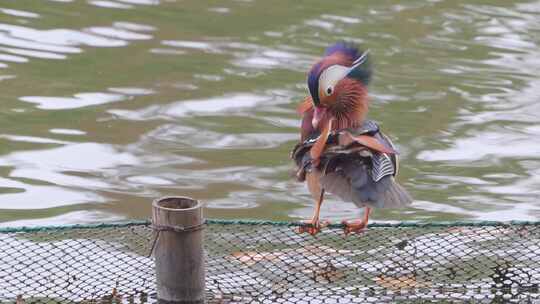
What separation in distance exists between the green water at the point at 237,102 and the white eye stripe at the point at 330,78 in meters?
2.10

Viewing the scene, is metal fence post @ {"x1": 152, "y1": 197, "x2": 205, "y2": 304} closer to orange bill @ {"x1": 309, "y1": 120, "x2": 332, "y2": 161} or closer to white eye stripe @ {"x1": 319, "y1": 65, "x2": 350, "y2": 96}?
orange bill @ {"x1": 309, "y1": 120, "x2": 332, "y2": 161}

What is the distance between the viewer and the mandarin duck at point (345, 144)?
495 centimetres

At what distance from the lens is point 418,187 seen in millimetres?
7805

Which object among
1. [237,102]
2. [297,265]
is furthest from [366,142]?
[237,102]

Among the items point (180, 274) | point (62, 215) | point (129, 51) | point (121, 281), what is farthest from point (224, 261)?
point (129, 51)

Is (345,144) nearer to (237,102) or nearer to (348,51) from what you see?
(348,51)

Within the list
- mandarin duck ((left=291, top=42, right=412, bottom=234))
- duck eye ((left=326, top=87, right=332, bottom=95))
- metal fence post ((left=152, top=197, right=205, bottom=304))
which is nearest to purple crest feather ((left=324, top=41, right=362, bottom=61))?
mandarin duck ((left=291, top=42, right=412, bottom=234))

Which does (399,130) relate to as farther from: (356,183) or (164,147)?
(356,183)

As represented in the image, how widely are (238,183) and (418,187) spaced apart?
1.17 metres

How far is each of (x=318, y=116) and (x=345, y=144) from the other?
0.88ft

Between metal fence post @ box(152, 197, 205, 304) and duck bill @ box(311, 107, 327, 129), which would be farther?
duck bill @ box(311, 107, 327, 129)

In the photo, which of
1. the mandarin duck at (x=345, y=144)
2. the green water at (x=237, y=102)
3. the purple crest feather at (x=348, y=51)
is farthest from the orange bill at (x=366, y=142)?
the green water at (x=237, y=102)

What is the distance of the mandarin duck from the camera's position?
16.2 ft

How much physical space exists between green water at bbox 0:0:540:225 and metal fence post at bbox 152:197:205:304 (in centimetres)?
201
